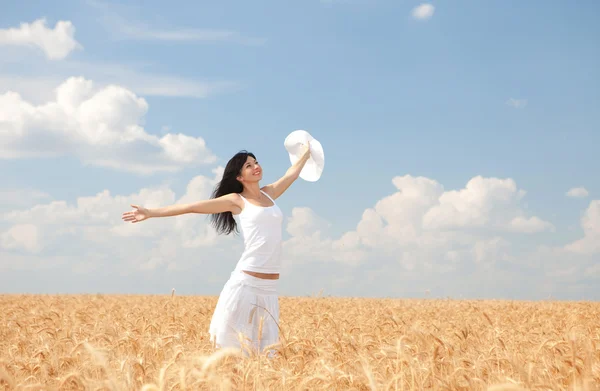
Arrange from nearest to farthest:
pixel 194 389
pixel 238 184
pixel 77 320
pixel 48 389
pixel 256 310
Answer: pixel 48 389, pixel 194 389, pixel 256 310, pixel 238 184, pixel 77 320

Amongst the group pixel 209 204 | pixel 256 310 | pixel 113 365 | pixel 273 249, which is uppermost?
pixel 209 204

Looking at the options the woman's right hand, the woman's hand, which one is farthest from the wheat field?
the woman's hand

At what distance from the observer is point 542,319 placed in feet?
36.8

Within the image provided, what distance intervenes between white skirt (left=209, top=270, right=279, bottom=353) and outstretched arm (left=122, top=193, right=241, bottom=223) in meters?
0.69

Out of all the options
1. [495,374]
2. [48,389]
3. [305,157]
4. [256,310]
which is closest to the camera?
[48,389]

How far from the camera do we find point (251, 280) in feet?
18.6

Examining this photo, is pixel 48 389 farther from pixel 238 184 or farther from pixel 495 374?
pixel 238 184

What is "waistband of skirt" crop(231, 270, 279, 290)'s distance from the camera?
566 centimetres

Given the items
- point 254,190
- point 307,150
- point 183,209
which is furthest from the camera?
point 307,150

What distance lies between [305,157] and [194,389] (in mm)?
4292

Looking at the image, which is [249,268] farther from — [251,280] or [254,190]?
[254,190]

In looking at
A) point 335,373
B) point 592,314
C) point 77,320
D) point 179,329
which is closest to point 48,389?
point 335,373

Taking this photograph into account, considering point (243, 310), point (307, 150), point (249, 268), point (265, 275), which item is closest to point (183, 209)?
point (249, 268)

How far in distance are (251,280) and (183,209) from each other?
3.18 ft
